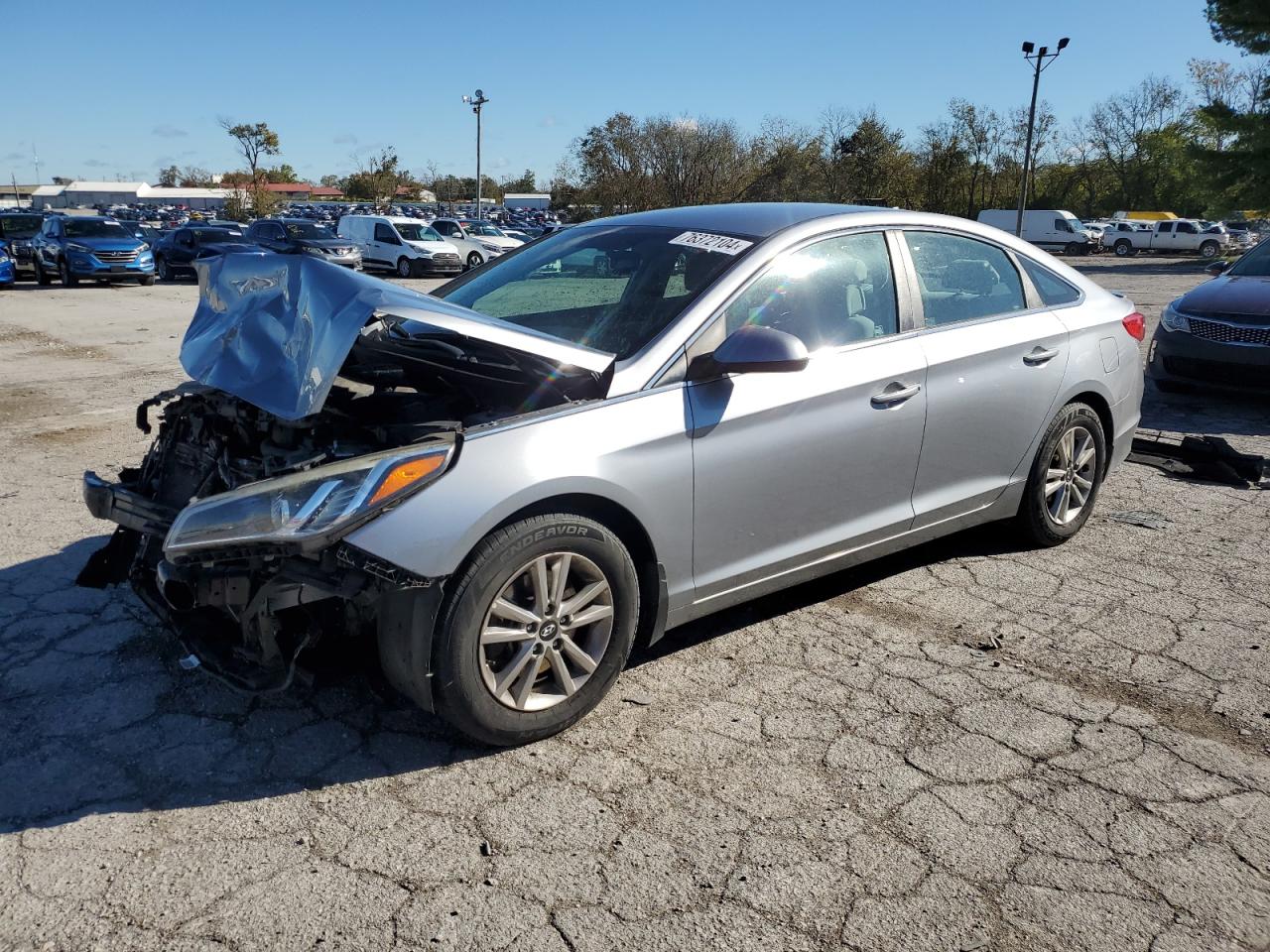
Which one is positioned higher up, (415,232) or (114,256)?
(415,232)

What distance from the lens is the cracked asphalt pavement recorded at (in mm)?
2383

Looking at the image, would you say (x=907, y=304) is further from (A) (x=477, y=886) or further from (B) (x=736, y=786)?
(A) (x=477, y=886)

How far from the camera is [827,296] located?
384 centimetres

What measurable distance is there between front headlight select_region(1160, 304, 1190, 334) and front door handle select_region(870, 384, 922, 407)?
6.08 meters

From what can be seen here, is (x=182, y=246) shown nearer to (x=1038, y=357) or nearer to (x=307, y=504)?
(x=1038, y=357)

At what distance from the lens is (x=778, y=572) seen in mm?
3688

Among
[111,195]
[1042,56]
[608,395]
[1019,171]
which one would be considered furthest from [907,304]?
[111,195]

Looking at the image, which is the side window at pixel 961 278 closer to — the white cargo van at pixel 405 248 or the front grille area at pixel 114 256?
the front grille area at pixel 114 256

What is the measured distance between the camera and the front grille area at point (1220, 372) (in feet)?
26.6

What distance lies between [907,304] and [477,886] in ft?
9.42

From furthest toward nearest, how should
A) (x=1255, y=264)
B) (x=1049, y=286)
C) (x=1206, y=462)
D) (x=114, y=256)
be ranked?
(x=114, y=256) → (x=1255, y=264) → (x=1206, y=462) → (x=1049, y=286)

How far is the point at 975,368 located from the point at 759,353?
4.81ft

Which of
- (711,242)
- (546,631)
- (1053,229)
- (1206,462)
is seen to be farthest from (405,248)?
(1053,229)

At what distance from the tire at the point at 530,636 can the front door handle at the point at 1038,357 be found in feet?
7.80
